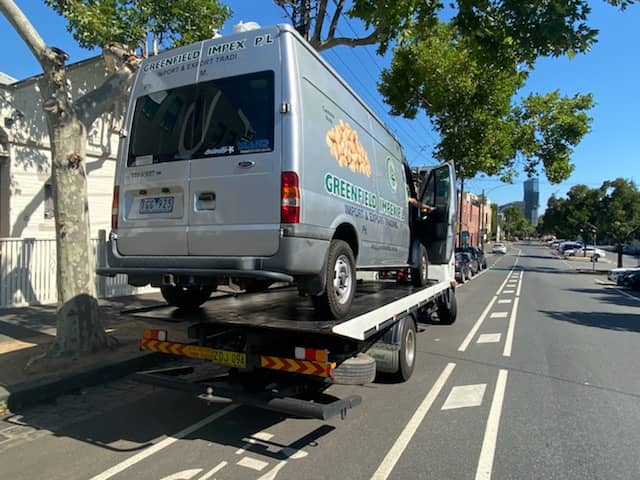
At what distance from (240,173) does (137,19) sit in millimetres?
6493

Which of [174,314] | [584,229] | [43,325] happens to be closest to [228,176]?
[174,314]

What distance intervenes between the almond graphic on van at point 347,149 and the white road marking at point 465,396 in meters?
2.78

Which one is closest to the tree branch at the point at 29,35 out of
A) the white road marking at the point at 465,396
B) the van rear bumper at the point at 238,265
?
the van rear bumper at the point at 238,265

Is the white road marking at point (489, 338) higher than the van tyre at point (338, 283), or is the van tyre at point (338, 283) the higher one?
the van tyre at point (338, 283)

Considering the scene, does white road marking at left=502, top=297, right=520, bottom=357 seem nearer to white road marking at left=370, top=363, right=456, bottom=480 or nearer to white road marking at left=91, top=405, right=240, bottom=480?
white road marking at left=370, top=363, right=456, bottom=480

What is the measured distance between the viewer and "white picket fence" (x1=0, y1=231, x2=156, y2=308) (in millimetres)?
9898

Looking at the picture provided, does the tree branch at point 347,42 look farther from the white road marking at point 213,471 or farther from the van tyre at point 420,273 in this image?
the white road marking at point 213,471

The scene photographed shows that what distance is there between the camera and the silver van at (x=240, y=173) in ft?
13.4

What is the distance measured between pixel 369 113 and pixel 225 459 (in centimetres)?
447

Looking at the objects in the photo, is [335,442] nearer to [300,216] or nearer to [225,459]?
[225,459]

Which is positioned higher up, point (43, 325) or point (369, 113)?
point (369, 113)

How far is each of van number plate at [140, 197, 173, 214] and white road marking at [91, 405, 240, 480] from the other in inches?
80.8

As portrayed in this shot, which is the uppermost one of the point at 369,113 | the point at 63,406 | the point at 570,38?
the point at 570,38

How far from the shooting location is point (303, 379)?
4.55 meters
